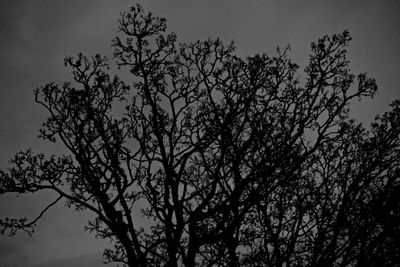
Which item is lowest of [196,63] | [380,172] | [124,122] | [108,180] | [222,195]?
[380,172]

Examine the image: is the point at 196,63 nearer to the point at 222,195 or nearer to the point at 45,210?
the point at 222,195

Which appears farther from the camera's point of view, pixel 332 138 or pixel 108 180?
pixel 332 138

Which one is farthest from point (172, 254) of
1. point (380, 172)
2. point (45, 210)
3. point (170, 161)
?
point (380, 172)

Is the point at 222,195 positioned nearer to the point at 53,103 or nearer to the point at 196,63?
the point at 196,63

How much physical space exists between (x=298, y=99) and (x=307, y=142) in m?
2.68

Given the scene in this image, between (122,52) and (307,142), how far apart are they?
9.92 meters

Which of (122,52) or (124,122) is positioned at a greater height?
(122,52)

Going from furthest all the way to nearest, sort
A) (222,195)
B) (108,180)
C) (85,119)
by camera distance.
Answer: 1. (222,195)
2. (85,119)
3. (108,180)

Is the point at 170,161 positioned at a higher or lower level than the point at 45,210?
higher

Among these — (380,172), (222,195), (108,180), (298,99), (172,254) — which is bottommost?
(172,254)

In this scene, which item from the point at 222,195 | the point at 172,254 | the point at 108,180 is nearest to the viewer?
the point at 172,254

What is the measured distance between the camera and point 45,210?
10203 mm

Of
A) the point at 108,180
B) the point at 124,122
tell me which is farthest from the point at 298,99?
the point at 108,180

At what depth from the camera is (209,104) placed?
42.9 ft
